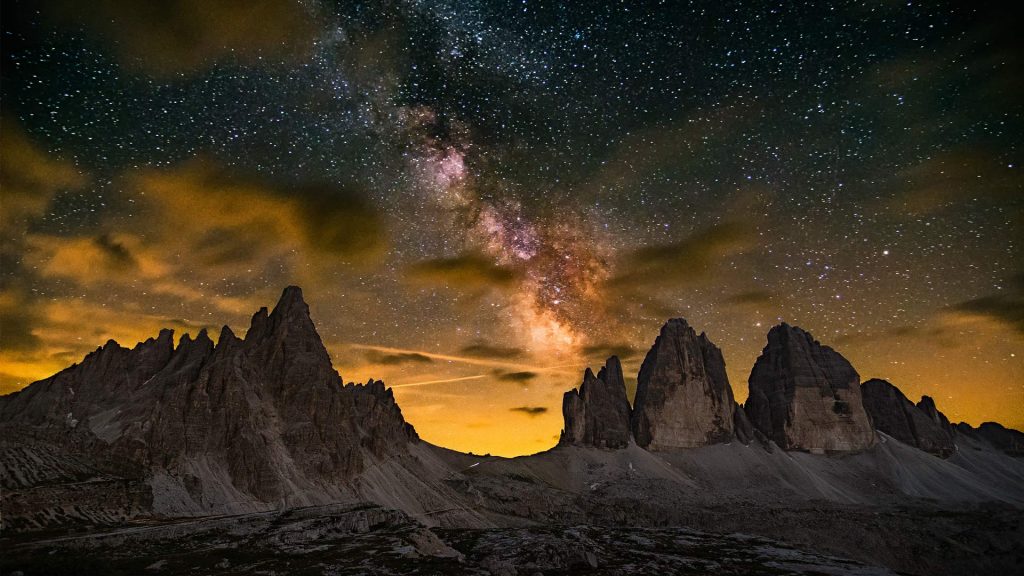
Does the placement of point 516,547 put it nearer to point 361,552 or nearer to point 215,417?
point 361,552

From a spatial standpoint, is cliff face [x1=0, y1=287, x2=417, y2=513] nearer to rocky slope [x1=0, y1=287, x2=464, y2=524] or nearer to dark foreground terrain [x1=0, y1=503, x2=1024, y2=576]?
rocky slope [x1=0, y1=287, x2=464, y2=524]

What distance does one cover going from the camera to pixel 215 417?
143875 mm

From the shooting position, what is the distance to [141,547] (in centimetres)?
8019

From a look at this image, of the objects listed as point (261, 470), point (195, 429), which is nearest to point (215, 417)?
point (195, 429)

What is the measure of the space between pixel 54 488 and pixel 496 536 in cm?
8194

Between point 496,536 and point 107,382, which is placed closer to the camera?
point 496,536

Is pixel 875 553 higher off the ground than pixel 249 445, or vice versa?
pixel 249 445

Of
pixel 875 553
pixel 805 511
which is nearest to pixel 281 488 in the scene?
pixel 875 553

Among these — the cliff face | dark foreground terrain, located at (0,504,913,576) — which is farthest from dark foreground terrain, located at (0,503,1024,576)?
the cliff face

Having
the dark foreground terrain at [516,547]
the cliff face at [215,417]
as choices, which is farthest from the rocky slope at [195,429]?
the dark foreground terrain at [516,547]

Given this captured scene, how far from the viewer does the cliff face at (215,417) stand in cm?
12506

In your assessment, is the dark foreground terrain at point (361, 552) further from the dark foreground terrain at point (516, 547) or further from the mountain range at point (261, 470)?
the mountain range at point (261, 470)

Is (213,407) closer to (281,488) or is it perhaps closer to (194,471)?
(194,471)

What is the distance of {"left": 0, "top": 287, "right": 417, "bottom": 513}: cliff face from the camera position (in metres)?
125
